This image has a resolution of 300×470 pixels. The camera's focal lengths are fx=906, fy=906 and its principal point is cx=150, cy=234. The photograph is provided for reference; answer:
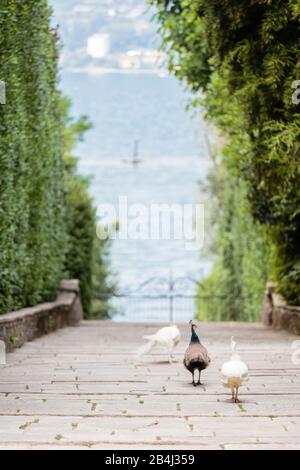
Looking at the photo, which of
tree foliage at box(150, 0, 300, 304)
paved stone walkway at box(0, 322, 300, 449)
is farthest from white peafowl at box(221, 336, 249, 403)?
tree foliage at box(150, 0, 300, 304)

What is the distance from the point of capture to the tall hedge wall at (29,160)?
10.8 meters

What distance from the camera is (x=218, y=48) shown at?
40.2ft

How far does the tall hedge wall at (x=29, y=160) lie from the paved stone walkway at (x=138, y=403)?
1733 mm

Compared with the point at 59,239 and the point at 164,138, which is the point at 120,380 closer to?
the point at 59,239

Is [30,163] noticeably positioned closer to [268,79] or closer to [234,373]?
[268,79]

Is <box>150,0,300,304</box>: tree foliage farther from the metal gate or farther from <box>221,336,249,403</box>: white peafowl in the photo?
the metal gate

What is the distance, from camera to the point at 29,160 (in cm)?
1304

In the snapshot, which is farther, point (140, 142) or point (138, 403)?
point (140, 142)

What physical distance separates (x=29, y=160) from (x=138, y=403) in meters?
Answer: 6.81

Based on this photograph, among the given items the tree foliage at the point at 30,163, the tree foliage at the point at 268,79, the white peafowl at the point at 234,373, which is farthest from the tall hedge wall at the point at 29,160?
the white peafowl at the point at 234,373

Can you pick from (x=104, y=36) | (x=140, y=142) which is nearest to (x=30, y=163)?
(x=104, y=36)

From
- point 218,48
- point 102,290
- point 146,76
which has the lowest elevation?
point 102,290
